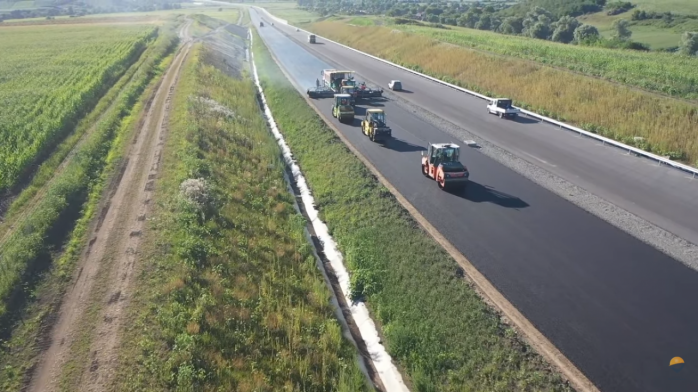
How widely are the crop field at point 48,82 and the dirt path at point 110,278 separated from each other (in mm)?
6955

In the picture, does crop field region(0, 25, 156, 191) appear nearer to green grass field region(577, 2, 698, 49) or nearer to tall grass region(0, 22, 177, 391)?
tall grass region(0, 22, 177, 391)

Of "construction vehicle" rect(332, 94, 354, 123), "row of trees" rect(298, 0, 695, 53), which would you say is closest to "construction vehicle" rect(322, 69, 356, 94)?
"construction vehicle" rect(332, 94, 354, 123)

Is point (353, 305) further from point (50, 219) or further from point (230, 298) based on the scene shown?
point (50, 219)

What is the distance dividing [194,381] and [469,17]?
138 metres

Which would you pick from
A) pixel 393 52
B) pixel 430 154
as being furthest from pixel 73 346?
pixel 393 52

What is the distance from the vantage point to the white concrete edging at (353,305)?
51.9ft

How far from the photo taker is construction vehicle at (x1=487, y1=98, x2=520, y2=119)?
1678 inches

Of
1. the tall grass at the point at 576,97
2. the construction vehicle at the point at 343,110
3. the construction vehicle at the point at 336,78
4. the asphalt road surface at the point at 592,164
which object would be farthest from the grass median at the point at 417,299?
the construction vehicle at the point at 336,78

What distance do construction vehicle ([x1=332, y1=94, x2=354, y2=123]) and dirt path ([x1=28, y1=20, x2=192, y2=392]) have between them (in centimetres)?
1510

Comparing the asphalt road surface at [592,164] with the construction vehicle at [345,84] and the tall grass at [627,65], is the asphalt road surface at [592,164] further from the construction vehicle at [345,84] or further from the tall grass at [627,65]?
the tall grass at [627,65]

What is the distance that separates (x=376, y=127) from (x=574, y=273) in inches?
774

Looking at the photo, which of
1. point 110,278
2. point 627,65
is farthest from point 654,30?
point 110,278

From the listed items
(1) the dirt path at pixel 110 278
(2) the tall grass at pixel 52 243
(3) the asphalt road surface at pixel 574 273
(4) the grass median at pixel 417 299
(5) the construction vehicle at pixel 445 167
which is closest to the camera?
(1) the dirt path at pixel 110 278

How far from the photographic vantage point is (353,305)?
19594 mm
